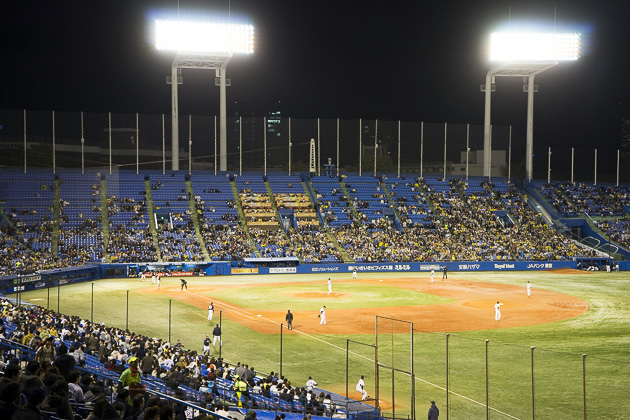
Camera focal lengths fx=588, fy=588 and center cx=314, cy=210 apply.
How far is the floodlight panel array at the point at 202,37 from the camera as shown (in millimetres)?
71312

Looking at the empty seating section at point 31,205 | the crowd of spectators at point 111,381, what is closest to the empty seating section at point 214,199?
the empty seating section at point 31,205

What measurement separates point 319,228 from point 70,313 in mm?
40003

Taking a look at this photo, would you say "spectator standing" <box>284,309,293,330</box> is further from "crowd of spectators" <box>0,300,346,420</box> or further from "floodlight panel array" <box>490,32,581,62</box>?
"floodlight panel array" <box>490,32,581,62</box>

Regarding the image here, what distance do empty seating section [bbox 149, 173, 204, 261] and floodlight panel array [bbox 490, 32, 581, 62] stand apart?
46.2 metres

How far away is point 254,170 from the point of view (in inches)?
3228

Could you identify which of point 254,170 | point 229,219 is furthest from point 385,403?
point 254,170

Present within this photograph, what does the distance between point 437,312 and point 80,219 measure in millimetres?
42509

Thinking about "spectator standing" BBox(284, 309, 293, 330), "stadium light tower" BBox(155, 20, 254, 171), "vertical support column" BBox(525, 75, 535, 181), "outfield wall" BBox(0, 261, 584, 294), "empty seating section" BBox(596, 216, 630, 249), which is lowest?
"outfield wall" BBox(0, 261, 584, 294)

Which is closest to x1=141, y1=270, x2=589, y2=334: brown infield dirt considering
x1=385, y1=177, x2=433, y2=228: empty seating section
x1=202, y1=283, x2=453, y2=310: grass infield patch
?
x1=202, y1=283, x2=453, y2=310: grass infield patch

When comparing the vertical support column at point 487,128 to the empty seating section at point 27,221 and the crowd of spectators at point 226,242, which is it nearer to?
the crowd of spectators at point 226,242

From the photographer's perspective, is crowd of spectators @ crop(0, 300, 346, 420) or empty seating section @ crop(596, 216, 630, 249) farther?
empty seating section @ crop(596, 216, 630, 249)

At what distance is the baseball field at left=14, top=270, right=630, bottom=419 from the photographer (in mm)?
21328

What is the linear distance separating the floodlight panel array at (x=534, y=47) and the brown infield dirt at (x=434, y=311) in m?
40.9

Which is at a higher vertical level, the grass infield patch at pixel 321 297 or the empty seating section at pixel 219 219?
the empty seating section at pixel 219 219
